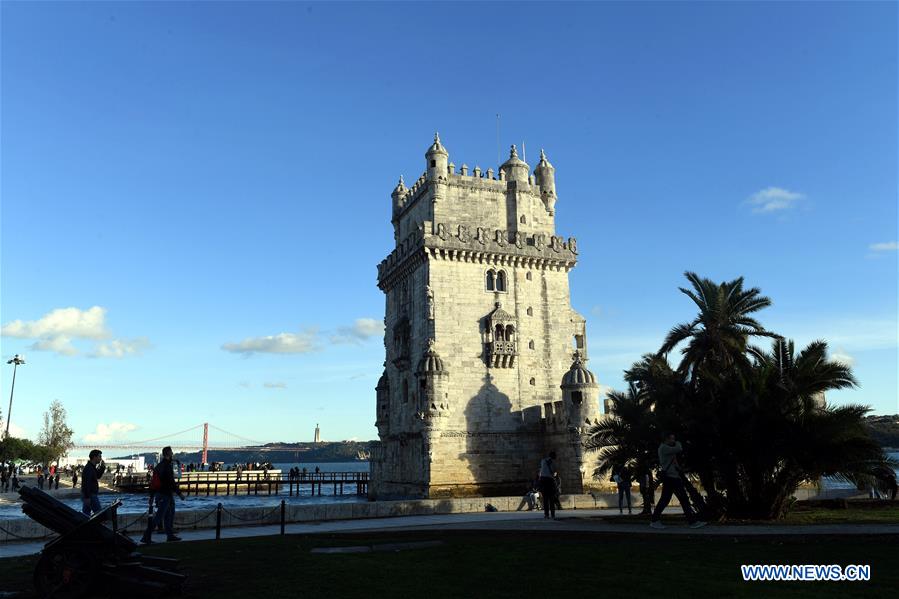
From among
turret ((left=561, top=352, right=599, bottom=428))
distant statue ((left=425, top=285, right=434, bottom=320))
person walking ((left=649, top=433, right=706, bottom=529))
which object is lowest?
person walking ((left=649, top=433, right=706, bottom=529))

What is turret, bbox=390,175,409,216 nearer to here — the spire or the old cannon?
the spire

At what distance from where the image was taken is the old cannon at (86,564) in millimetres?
9227

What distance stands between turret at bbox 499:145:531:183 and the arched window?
6.72 metres

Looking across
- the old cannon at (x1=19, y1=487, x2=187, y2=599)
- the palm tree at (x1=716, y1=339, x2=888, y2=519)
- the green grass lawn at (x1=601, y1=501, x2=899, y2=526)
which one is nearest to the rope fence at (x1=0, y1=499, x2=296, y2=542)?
the old cannon at (x1=19, y1=487, x2=187, y2=599)

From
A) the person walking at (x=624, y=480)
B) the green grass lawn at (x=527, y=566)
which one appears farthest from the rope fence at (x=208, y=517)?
the person walking at (x=624, y=480)

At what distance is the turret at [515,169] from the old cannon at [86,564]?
39704mm

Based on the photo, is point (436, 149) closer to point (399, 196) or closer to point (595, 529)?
point (399, 196)

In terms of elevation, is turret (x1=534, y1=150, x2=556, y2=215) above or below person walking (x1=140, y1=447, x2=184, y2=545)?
above

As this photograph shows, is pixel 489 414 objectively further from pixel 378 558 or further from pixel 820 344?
pixel 378 558

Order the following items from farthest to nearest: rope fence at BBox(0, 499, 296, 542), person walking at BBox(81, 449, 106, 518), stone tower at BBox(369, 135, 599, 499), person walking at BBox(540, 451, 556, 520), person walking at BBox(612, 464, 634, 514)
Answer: stone tower at BBox(369, 135, 599, 499) < person walking at BBox(612, 464, 634, 514) < person walking at BBox(540, 451, 556, 520) < rope fence at BBox(0, 499, 296, 542) < person walking at BBox(81, 449, 106, 518)

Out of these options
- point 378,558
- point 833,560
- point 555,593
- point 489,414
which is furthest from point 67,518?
point 489,414

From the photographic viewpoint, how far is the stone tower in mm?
40438

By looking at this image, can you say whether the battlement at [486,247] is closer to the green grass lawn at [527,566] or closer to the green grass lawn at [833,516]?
the green grass lawn at [833,516]

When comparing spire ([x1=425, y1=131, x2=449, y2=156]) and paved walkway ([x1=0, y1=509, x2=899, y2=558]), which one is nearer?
paved walkway ([x1=0, y1=509, x2=899, y2=558])
